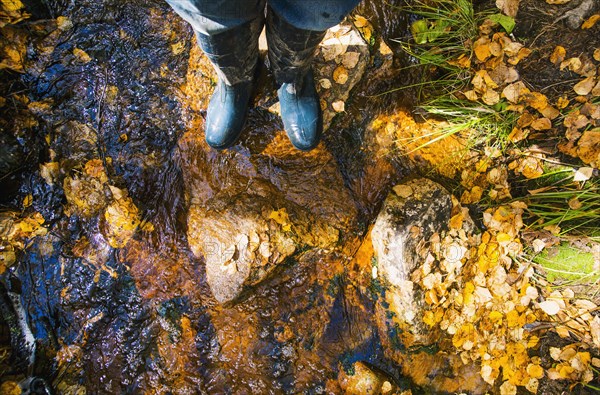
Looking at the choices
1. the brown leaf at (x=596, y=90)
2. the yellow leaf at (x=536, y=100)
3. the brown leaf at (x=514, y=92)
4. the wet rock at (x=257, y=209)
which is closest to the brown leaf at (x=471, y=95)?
the brown leaf at (x=514, y=92)

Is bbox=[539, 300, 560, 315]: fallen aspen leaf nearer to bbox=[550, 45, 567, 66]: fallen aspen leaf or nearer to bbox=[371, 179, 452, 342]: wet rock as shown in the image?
bbox=[371, 179, 452, 342]: wet rock

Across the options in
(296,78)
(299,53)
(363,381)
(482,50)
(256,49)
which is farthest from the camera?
(482,50)

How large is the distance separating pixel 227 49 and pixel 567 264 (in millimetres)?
2037

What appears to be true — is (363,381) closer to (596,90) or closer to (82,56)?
(596,90)

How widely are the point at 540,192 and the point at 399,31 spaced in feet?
4.10

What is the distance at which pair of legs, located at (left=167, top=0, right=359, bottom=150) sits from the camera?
111 centimetres

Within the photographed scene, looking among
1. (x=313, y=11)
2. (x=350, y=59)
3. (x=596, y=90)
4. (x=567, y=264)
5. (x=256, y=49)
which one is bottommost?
(x=567, y=264)

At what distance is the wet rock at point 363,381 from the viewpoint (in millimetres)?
1940

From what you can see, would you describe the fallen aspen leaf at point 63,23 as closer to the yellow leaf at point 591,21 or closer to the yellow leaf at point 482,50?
the yellow leaf at point 482,50

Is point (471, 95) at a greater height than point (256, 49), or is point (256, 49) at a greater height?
point (256, 49)

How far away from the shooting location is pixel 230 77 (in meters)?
1.64

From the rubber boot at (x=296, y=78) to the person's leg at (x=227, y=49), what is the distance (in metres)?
0.09

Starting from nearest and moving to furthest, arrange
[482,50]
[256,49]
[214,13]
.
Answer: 1. [214,13]
2. [256,49]
3. [482,50]

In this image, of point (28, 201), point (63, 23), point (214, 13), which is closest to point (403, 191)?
point (214, 13)
